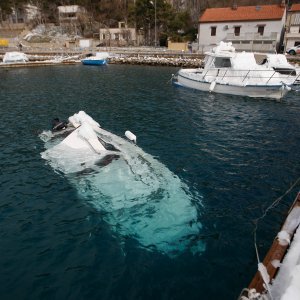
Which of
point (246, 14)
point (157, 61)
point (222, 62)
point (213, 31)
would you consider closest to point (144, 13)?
point (213, 31)

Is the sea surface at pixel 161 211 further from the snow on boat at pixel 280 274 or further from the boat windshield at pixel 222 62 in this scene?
the boat windshield at pixel 222 62

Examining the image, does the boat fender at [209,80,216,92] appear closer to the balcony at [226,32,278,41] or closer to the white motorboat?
the white motorboat

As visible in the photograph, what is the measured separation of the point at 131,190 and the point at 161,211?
58.3 inches

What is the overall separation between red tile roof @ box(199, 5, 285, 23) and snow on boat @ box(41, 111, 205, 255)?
5289 cm

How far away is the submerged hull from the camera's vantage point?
83.8 ft

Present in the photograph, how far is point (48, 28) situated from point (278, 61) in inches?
3044

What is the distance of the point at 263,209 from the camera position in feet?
31.8

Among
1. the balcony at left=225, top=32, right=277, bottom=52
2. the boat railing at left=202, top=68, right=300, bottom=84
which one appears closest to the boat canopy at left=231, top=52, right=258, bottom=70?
the boat railing at left=202, top=68, right=300, bottom=84

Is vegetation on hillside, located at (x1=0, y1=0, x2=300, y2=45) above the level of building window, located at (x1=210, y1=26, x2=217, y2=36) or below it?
above

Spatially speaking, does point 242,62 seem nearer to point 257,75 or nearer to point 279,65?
point 257,75

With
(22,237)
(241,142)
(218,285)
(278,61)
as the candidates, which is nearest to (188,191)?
(218,285)

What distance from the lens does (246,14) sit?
→ 57.2 m

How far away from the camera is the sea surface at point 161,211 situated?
6.99 m

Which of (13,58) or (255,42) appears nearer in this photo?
(13,58)
